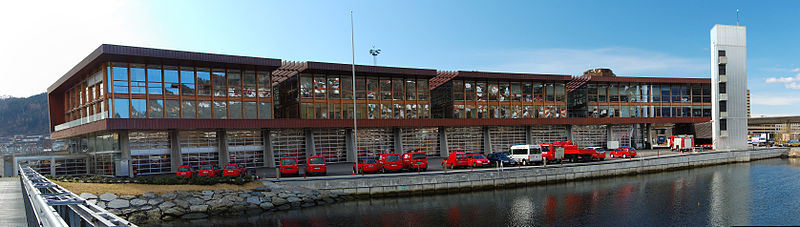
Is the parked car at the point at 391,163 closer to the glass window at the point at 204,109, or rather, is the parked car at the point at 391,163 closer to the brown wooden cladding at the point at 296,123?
the brown wooden cladding at the point at 296,123

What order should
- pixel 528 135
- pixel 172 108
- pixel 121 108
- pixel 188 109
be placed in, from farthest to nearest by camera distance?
pixel 528 135 < pixel 188 109 < pixel 172 108 < pixel 121 108

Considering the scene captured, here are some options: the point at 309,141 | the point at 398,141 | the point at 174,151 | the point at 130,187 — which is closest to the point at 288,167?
the point at 130,187

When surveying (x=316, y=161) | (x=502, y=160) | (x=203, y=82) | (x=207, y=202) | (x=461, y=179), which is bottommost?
(x=207, y=202)

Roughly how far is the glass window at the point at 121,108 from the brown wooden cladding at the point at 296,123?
5.67 ft

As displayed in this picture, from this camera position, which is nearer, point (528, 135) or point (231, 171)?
point (231, 171)

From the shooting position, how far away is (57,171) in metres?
46.8

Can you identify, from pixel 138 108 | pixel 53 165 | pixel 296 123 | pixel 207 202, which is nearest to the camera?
pixel 207 202

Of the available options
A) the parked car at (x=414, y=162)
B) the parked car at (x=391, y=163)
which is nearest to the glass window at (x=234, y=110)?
the parked car at (x=391, y=163)

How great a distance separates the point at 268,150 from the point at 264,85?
22.3 feet

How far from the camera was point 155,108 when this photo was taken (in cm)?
4297

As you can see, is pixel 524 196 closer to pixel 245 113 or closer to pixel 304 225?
pixel 304 225

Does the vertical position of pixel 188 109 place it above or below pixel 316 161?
above

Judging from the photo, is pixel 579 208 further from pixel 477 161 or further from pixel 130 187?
pixel 130 187

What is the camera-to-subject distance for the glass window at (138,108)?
4188 cm
